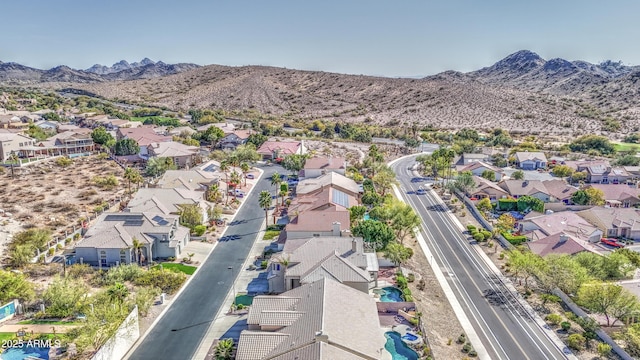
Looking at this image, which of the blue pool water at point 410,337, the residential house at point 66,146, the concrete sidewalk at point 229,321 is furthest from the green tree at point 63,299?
the residential house at point 66,146

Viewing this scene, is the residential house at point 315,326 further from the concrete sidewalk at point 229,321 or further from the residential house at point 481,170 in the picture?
the residential house at point 481,170

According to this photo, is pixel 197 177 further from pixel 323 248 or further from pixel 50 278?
pixel 323 248

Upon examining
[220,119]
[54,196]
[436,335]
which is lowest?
[436,335]

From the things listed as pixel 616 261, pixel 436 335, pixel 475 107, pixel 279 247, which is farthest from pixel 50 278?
pixel 475 107

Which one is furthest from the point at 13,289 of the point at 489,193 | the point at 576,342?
the point at 489,193

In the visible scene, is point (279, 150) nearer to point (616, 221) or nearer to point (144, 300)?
point (616, 221)

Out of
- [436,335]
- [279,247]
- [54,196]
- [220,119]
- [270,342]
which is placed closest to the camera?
[270,342]
